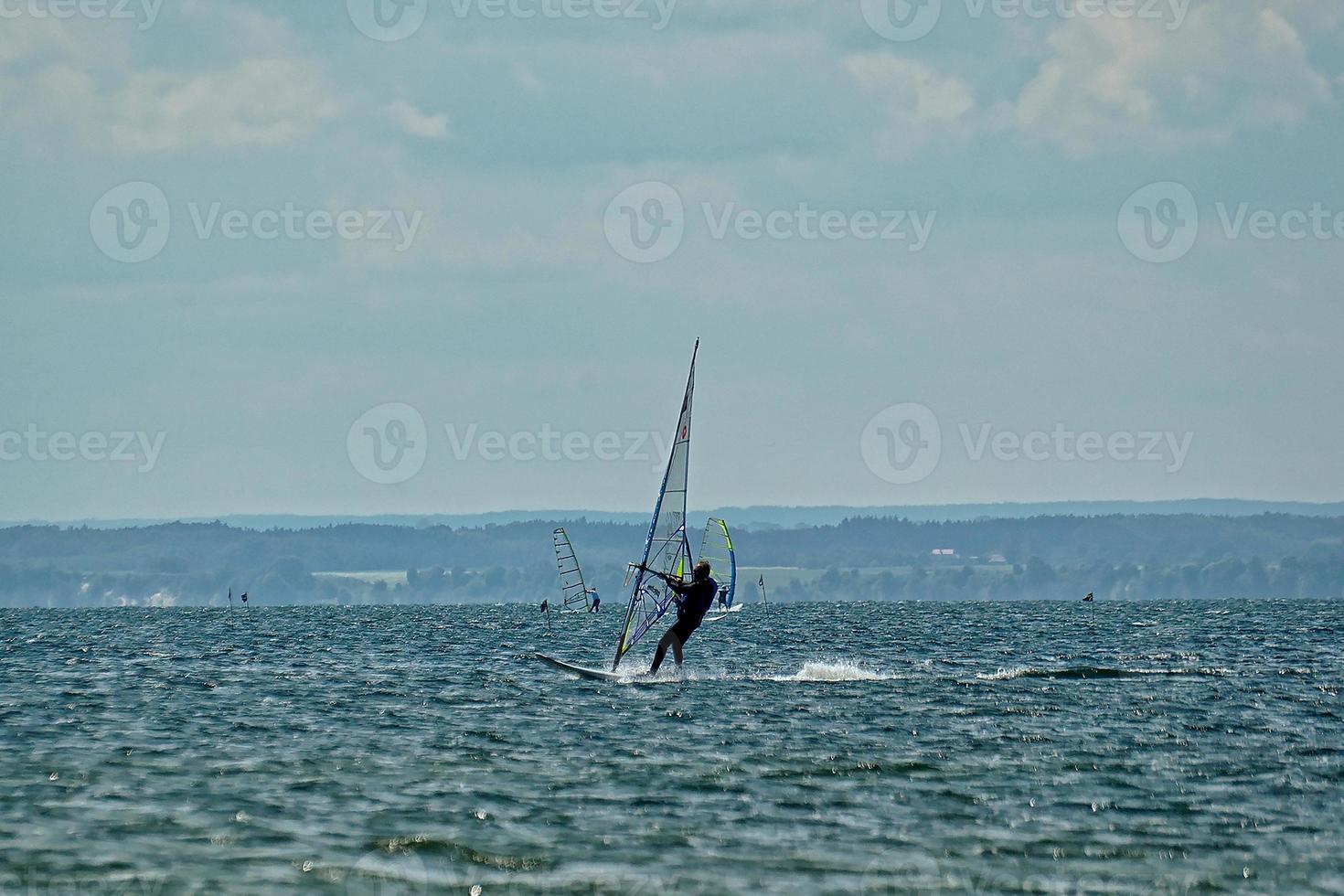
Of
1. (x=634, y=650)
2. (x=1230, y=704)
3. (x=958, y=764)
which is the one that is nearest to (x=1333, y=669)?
(x=1230, y=704)

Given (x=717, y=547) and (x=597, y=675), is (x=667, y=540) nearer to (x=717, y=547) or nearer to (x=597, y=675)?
(x=597, y=675)

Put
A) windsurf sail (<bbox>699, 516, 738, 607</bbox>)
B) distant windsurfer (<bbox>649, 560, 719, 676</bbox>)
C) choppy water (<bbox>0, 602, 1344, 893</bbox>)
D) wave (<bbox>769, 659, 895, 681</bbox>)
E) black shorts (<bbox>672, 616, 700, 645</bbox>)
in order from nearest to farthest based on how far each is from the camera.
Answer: choppy water (<bbox>0, 602, 1344, 893</bbox>)
distant windsurfer (<bbox>649, 560, 719, 676</bbox>)
black shorts (<bbox>672, 616, 700, 645</bbox>)
wave (<bbox>769, 659, 895, 681</bbox>)
windsurf sail (<bbox>699, 516, 738, 607</bbox>)

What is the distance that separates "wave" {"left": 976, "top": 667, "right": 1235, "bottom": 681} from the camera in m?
44.9

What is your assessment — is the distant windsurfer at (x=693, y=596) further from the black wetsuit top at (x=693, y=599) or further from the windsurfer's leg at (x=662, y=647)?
the windsurfer's leg at (x=662, y=647)

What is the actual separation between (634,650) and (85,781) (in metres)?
30.0

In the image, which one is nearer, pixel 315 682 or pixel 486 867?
pixel 486 867

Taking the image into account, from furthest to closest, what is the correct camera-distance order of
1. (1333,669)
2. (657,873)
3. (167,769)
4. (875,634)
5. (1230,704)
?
(875,634) → (1333,669) → (1230,704) → (167,769) → (657,873)

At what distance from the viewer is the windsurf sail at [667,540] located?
3738 centimetres

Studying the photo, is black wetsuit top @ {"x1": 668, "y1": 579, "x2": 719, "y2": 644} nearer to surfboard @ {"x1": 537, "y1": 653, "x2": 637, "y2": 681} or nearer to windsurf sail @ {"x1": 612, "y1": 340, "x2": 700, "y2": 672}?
windsurf sail @ {"x1": 612, "y1": 340, "x2": 700, "y2": 672}

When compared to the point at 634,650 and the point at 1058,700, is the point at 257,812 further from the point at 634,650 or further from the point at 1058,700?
the point at 634,650

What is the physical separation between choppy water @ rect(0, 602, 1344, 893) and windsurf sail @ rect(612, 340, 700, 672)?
197cm

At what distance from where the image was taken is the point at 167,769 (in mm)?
24875

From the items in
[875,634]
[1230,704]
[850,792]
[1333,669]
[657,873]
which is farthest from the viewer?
[875,634]

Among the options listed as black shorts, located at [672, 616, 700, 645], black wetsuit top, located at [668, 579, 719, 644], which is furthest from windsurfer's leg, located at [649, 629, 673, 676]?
black wetsuit top, located at [668, 579, 719, 644]
